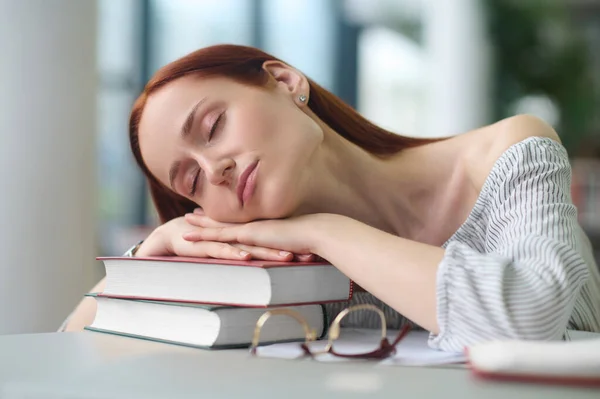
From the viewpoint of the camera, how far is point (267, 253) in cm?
114

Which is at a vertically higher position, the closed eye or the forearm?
the closed eye

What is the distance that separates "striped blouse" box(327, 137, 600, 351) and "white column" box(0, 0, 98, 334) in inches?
26.2

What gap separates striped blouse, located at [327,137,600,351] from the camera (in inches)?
35.6

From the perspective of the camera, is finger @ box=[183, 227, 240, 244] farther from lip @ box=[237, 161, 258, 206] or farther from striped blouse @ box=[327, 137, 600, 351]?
striped blouse @ box=[327, 137, 600, 351]

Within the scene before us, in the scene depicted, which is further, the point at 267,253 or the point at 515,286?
the point at 267,253

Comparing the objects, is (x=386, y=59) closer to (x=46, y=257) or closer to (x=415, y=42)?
(x=415, y=42)

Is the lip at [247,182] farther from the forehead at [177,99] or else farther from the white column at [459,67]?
the white column at [459,67]

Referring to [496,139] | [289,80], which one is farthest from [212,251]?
[496,139]

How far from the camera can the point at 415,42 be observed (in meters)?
8.02

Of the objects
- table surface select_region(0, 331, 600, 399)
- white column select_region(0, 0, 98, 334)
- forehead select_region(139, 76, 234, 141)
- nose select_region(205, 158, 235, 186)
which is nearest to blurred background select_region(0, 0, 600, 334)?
white column select_region(0, 0, 98, 334)

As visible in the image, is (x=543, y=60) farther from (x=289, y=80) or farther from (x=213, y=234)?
(x=213, y=234)

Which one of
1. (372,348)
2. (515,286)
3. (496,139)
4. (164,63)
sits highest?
(164,63)

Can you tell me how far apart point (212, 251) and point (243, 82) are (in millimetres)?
307

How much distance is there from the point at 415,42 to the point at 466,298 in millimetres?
7384
